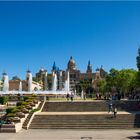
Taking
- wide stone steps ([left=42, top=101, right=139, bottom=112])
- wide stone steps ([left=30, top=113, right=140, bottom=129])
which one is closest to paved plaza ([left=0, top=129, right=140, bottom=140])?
wide stone steps ([left=30, top=113, right=140, bottom=129])

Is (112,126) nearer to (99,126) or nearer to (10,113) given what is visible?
(99,126)

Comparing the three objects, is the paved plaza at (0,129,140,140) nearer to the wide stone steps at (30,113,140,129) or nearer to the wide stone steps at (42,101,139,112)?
Answer: the wide stone steps at (30,113,140,129)

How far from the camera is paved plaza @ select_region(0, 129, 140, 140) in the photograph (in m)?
31.7

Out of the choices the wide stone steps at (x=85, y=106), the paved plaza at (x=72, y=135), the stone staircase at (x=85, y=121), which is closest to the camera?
the paved plaza at (x=72, y=135)

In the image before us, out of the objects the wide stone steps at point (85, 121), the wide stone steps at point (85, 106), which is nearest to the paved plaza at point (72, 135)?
the wide stone steps at point (85, 121)

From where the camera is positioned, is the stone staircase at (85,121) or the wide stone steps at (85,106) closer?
the stone staircase at (85,121)

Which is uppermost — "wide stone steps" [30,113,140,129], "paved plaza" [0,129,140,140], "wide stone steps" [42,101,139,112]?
"wide stone steps" [42,101,139,112]

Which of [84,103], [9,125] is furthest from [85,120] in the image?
[84,103]

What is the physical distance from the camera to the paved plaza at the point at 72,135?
31702 mm

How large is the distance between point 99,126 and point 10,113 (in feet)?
27.9

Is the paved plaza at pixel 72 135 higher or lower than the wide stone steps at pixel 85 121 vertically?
lower

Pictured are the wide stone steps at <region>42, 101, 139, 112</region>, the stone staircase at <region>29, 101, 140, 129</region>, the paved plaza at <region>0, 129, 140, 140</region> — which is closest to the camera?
the paved plaza at <region>0, 129, 140, 140</region>

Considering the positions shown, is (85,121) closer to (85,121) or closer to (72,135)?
(85,121)

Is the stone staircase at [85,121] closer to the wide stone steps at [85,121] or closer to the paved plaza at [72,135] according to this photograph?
the wide stone steps at [85,121]
